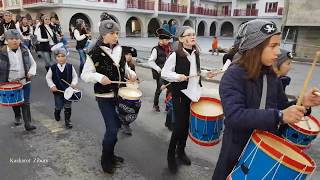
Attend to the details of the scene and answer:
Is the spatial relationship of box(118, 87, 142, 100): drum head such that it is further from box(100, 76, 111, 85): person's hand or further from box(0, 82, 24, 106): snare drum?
box(0, 82, 24, 106): snare drum

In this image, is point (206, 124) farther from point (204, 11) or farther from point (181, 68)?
point (204, 11)

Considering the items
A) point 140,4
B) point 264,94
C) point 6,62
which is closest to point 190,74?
point 264,94

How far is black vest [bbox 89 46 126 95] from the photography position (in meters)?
3.65

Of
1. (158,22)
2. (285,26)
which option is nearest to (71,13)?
(158,22)

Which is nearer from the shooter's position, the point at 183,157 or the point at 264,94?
the point at 264,94

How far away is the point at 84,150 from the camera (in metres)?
4.62

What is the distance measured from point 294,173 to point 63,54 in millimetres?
4700

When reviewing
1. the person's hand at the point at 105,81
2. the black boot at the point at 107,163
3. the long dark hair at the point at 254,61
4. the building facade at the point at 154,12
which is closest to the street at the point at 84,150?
the black boot at the point at 107,163

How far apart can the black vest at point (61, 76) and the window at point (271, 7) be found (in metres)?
39.9

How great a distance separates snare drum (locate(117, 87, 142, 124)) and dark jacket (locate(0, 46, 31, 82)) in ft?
7.08

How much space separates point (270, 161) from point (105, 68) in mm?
2457

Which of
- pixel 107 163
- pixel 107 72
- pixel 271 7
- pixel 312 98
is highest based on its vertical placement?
pixel 271 7

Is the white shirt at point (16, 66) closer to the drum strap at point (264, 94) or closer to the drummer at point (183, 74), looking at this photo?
the drummer at point (183, 74)

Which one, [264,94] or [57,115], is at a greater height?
[264,94]
